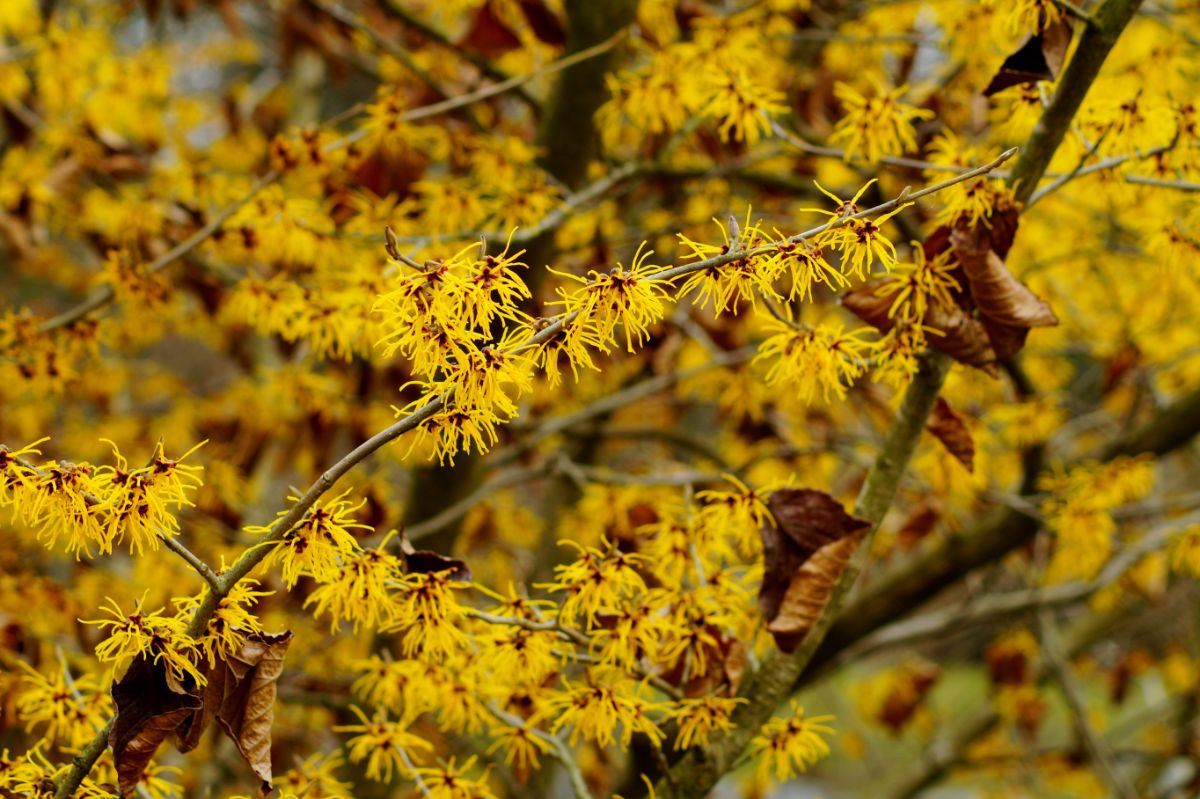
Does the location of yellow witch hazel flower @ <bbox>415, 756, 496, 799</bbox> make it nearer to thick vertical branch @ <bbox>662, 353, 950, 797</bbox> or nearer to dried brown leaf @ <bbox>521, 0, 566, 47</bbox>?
thick vertical branch @ <bbox>662, 353, 950, 797</bbox>

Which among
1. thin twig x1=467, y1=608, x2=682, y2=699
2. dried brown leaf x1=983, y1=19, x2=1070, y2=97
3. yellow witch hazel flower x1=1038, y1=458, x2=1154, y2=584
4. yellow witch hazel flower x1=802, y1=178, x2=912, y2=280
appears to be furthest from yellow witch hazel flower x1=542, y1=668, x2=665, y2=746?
yellow witch hazel flower x1=1038, y1=458, x2=1154, y2=584

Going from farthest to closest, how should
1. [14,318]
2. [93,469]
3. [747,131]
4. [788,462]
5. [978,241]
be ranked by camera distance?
[788,462] → [14,318] → [747,131] → [978,241] → [93,469]

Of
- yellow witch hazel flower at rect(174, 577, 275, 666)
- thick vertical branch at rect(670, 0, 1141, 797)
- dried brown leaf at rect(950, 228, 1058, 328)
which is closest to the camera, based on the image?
yellow witch hazel flower at rect(174, 577, 275, 666)

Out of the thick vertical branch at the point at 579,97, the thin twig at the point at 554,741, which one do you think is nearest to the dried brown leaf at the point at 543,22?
the thick vertical branch at the point at 579,97

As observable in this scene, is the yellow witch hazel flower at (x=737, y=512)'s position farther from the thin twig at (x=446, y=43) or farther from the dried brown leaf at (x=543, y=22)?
the thin twig at (x=446, y=43)

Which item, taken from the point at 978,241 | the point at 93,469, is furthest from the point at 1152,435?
the point at 93,469

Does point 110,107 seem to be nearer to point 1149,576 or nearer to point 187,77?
point 1149,576

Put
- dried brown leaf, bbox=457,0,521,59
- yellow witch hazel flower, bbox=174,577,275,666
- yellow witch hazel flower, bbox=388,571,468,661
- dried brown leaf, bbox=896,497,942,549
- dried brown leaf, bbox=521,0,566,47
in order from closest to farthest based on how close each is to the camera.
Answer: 1. yellow witch hazel flower, bbox=174,577,275,666
2. yellow witch hazel flower, bbox=388,571,468,661
3. dried brown leaf, bbox=521,0,566,47
4. dried brown leaf, bbox=457,0,521,59
5. dried brown leaf, bbox=896,497,942,549
